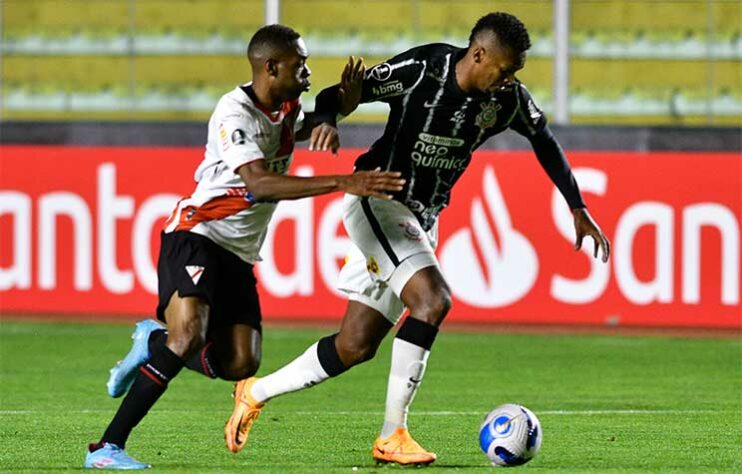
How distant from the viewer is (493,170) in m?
13.4

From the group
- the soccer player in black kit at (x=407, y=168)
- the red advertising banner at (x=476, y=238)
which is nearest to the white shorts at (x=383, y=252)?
the soccer player in black kit at (x=407, y=168)

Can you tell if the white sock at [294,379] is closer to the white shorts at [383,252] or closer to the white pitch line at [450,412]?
the white shorts at [383,252]

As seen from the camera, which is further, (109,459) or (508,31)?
(508,31)

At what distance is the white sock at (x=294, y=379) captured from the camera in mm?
7254

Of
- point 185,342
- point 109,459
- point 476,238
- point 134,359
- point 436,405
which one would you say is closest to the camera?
point 109,459

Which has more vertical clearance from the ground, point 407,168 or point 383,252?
point 407,168

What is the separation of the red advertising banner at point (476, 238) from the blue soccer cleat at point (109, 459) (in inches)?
272

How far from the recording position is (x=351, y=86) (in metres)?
7.12

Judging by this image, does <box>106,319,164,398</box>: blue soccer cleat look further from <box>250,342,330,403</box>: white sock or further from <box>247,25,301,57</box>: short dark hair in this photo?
<box>247,25,301,57</box>: short dark hair

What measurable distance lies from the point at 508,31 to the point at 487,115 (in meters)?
0.46

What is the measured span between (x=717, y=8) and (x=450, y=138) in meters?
7.97

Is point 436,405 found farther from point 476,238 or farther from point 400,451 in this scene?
point 476,238

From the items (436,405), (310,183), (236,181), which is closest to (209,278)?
(236,181)

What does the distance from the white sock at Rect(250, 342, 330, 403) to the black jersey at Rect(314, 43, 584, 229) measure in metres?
0.78
